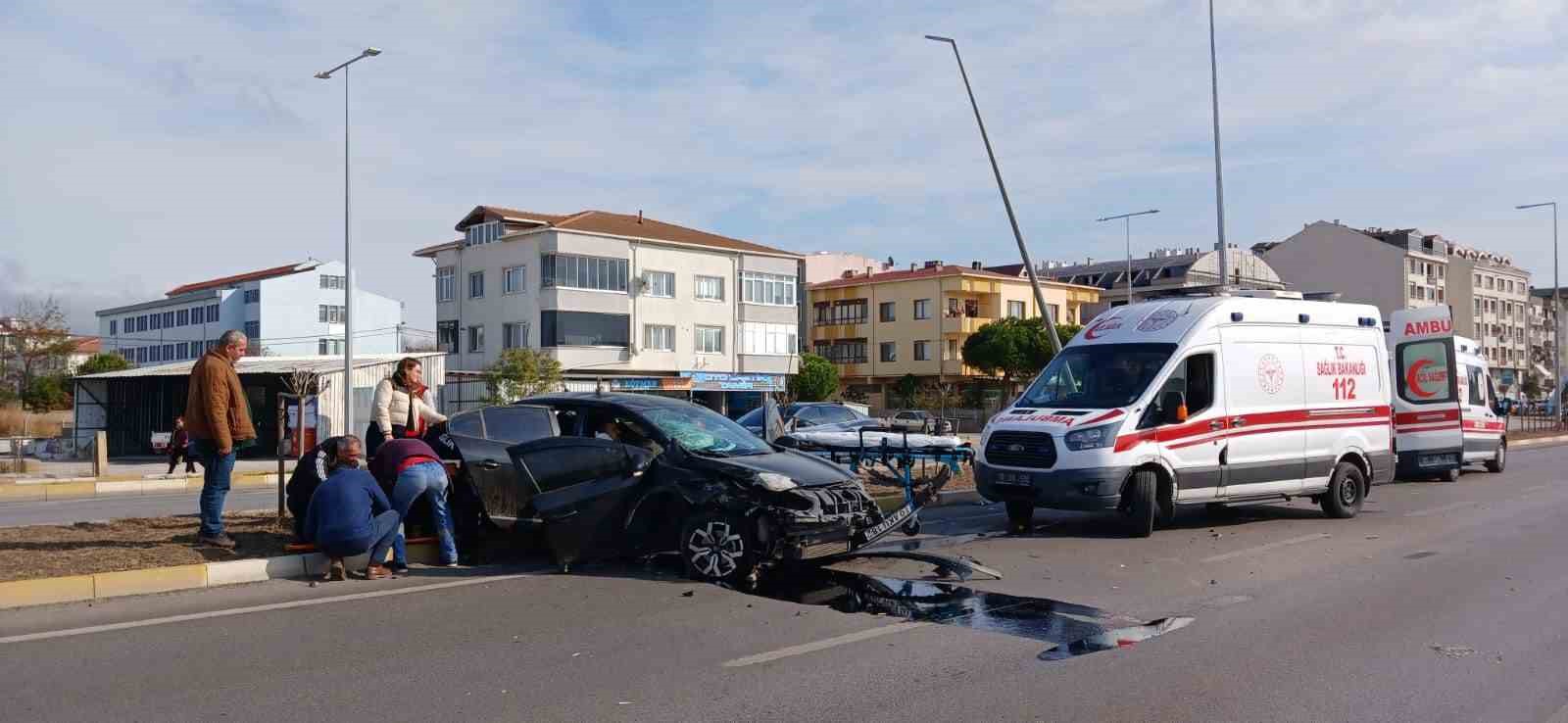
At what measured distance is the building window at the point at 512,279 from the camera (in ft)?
181

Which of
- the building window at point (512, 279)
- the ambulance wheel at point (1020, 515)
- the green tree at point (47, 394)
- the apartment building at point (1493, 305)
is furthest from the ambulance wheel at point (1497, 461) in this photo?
the apartment building at point (1493, 305)

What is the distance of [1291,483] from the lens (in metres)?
14.0

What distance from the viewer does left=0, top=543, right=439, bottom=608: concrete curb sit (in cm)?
837

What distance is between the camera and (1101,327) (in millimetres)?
14023

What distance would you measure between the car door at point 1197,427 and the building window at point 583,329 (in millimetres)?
43167

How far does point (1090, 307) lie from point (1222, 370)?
7417 cm

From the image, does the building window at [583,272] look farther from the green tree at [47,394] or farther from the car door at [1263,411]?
the car door at [1263,411]

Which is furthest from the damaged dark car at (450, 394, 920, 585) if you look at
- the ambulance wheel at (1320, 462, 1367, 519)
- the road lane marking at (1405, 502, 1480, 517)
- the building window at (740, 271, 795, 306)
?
the building window at (740, 271, 795, 306)

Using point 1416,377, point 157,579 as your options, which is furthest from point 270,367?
point 1416,377

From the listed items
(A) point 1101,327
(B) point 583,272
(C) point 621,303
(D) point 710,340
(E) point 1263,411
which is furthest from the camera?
(D) point 710,340

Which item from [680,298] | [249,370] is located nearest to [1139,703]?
[249,370]

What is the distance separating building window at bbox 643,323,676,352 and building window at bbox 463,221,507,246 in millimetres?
8414

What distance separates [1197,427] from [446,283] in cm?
5192

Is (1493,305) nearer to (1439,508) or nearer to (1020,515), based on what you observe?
(1439,508)
